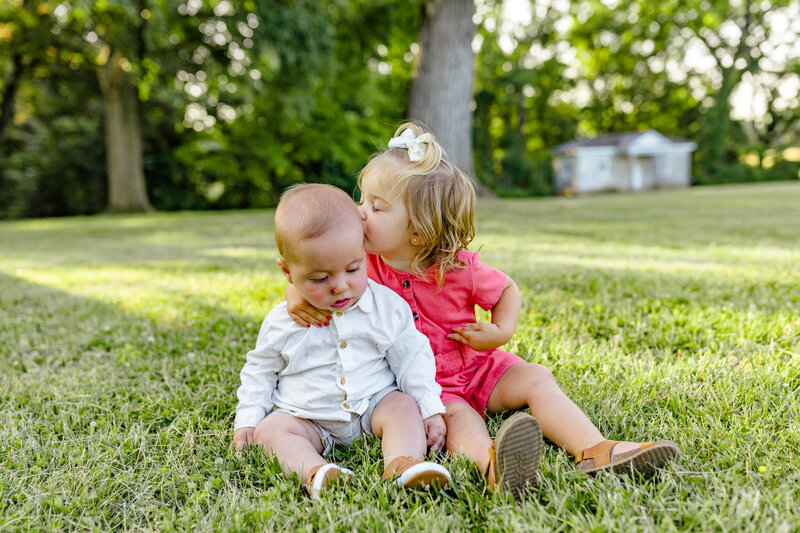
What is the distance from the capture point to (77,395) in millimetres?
2262

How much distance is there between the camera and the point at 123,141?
1633cm

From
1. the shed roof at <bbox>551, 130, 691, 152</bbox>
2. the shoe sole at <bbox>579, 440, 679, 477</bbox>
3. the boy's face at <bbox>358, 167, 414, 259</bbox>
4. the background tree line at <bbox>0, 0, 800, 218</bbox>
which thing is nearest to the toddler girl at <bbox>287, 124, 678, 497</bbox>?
the boy's face at <bbox>358, 167, 414, 259</bbox>

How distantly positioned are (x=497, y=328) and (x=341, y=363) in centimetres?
57

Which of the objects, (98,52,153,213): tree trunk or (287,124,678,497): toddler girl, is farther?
(98,52,153,213): tree trunk

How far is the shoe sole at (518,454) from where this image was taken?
4.68ft

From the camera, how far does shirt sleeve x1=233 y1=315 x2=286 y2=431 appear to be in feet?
6.28

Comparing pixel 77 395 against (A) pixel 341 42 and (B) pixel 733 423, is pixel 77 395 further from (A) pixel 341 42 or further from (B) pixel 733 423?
(A) pixel 341 42

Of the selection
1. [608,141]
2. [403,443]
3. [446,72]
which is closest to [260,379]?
[403,443]

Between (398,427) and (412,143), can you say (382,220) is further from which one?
(398,427)

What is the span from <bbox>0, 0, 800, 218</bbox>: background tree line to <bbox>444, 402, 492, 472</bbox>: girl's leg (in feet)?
11.2

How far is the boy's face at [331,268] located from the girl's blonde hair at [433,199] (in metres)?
0.29

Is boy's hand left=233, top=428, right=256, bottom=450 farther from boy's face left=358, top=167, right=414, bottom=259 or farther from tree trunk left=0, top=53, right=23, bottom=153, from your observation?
tree trunk left=0, top=53, right=23, bottom=153

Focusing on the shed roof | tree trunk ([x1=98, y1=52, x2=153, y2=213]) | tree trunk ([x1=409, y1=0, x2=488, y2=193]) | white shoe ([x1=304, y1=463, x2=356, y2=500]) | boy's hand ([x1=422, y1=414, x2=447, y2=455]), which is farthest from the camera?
the shed roof

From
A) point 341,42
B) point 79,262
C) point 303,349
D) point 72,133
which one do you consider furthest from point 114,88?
point 303,349
